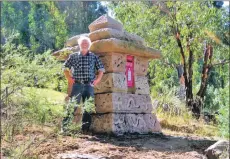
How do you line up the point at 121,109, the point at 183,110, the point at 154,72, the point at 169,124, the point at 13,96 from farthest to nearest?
the point at 154,72 → the point at 183,110 → the point at 169,124 → the point at 121,109 → the point at 13,96

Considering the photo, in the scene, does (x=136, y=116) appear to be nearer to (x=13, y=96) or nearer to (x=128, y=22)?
(x=13, y=96)

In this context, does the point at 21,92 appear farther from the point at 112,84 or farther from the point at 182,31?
the point at 182,31

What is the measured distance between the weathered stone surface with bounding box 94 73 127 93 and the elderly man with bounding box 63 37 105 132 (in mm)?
258

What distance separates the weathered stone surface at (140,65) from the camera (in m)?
6.21

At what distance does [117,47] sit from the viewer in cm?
564

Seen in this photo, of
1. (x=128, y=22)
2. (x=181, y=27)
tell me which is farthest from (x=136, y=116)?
(x=128, y=22)

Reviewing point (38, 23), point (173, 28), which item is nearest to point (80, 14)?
point (38, 23)

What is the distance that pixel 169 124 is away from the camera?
8023 millimetres

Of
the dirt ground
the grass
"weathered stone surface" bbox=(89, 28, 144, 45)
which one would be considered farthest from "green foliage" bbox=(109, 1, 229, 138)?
the dirt ground

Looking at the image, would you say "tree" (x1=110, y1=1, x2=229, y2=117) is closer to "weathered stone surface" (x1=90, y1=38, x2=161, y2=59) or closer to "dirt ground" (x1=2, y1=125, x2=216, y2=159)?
"weathered stone surface" (x1=90, y1=38, x2=161, y2=59)

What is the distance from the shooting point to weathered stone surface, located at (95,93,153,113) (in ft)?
18.4

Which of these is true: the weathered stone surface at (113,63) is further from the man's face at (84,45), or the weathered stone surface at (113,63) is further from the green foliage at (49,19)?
the green foliage at (49,19)

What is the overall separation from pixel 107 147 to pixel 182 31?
622 cm

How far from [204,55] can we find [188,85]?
4.42ft
